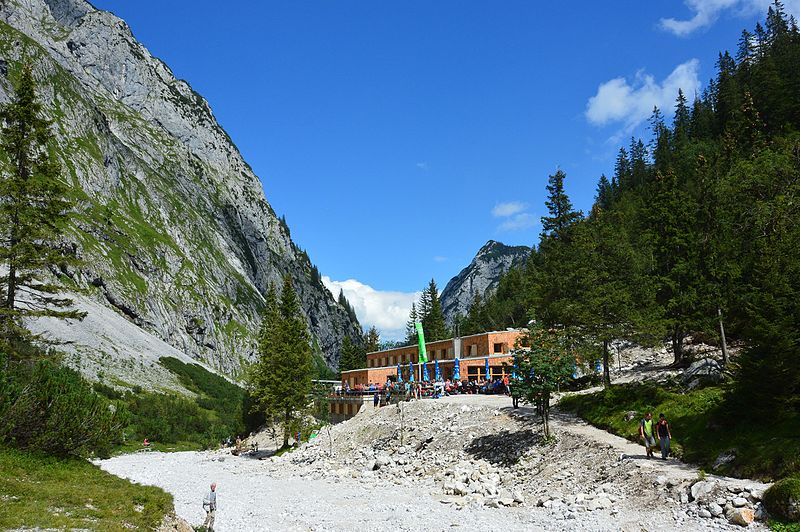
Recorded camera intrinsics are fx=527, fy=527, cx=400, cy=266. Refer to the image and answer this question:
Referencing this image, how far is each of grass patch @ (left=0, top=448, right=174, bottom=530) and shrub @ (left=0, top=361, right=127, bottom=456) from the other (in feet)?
2.35

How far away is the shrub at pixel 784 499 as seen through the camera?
14.5 metres

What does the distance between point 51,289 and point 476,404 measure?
28.1 metres

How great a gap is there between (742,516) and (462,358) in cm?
4823

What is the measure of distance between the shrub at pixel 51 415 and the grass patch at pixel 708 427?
2493cm

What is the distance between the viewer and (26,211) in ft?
90.8

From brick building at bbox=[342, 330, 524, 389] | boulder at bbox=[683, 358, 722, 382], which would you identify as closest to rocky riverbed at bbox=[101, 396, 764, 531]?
boulder at bbox=[683, 358, 722, 382]

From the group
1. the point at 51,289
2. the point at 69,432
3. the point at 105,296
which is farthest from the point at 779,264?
the point at 105,296

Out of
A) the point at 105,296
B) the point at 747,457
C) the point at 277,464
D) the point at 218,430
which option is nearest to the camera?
the point at 747,457

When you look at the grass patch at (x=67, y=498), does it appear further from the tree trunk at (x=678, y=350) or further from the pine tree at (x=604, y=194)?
the pine tree at (x=604, y=194)

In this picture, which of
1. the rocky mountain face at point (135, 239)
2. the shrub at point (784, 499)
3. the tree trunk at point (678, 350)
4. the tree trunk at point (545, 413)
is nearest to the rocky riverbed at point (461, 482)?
the shrub at point (784, 499)

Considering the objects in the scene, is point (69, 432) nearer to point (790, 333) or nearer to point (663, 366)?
point (790, 333)

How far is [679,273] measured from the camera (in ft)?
118

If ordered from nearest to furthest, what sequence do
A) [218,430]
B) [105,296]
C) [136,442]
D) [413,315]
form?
[136,442] < [218,430] < [105,296] < [413,315]

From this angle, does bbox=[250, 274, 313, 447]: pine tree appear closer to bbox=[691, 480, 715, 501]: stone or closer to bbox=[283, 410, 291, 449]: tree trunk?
bbox=[283, 410, 291, 449]: tree trunk
